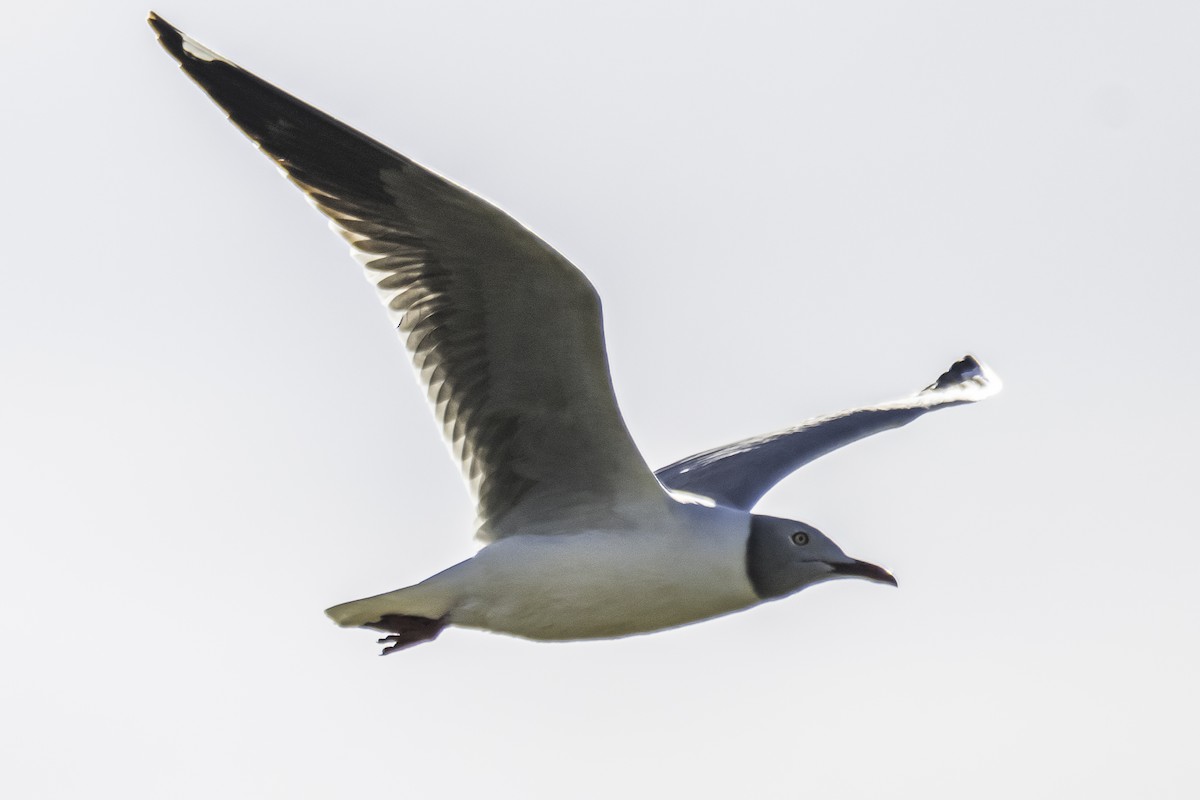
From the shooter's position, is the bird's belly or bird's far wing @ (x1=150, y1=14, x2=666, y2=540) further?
the bird's belly

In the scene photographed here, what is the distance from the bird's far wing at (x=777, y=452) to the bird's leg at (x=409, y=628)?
6.24 ft

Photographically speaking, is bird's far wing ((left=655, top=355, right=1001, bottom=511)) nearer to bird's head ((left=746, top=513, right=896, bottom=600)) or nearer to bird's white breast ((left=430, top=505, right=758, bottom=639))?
bird's head ((left=746, top=513, right=896, bottom=600))

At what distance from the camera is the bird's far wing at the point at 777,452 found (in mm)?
12203

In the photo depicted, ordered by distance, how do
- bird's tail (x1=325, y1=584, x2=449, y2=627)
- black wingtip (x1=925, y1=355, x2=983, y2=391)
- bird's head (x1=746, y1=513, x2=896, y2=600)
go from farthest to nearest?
black wingtip (x1=925, y1=355, x2=983, y2=391), bird's head (x1=746, y1=513, x2=896, y2=600), bird's tail (x1=325, y1=584, x2=449, y2=627)

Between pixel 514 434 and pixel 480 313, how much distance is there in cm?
75

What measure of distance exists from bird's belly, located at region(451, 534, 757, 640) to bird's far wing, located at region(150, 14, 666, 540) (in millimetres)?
269

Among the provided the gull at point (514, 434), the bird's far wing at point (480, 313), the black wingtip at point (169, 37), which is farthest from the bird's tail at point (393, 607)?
the black wingtip at point (169, 37)

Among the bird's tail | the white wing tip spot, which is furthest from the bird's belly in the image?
the white wing tip spot

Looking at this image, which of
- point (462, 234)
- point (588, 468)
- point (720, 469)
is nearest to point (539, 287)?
point (462, 234)

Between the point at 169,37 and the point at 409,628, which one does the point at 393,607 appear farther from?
the point at 169,37

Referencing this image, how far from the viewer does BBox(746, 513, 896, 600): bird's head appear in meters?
11.0

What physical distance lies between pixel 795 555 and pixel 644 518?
32.7 inches

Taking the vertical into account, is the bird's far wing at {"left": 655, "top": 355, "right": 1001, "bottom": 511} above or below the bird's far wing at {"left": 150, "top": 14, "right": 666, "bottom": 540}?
below

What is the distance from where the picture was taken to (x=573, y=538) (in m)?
10.9
